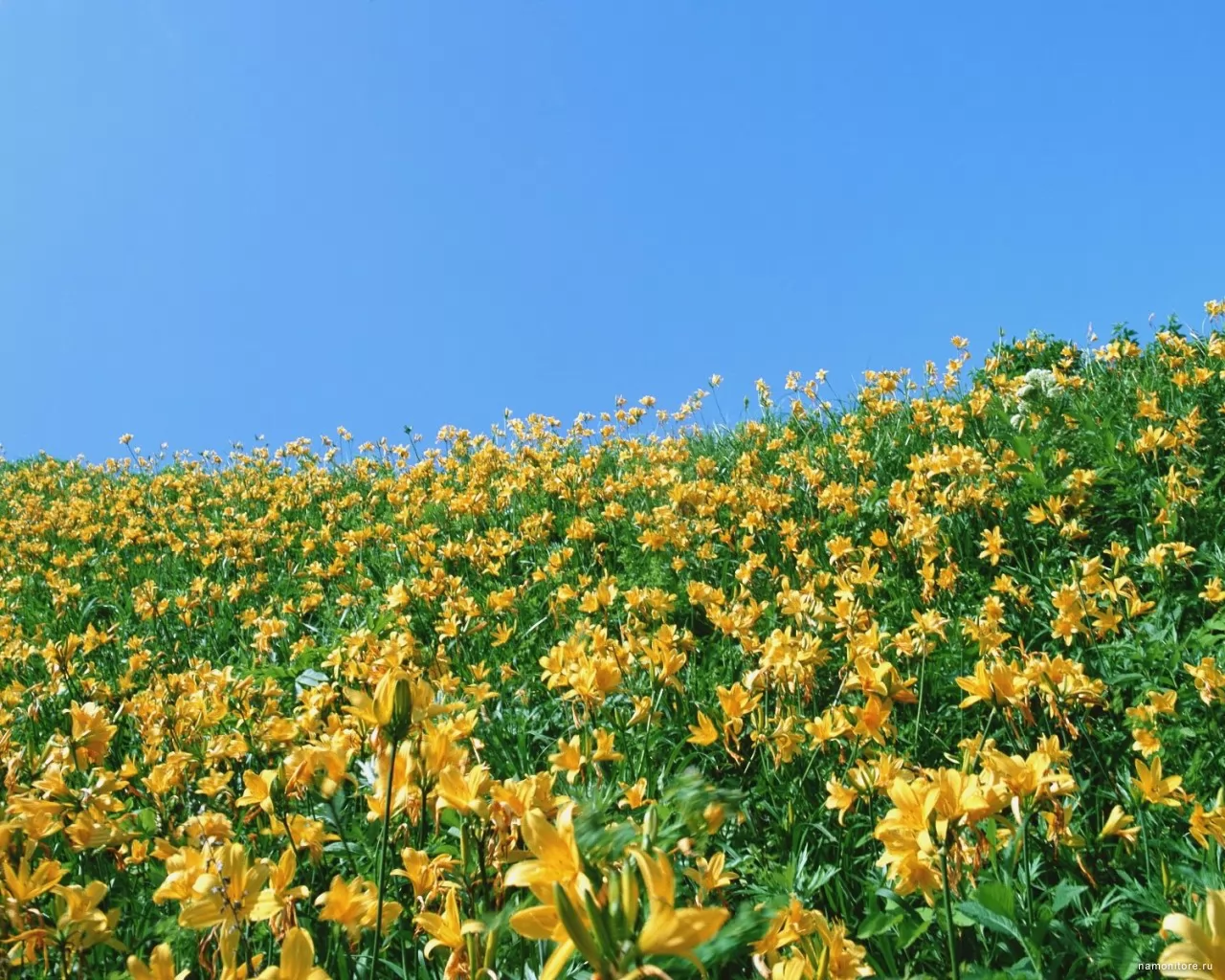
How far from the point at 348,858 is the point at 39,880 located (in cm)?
77

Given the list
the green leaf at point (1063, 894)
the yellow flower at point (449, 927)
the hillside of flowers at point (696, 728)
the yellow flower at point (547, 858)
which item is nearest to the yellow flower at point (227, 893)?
the hillside of flowers at point (696, 728)

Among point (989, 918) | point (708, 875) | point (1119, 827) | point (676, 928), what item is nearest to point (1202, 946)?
point (676, 928)

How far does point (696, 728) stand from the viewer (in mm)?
2768

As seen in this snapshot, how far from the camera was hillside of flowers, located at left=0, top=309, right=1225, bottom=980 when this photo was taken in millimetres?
1498

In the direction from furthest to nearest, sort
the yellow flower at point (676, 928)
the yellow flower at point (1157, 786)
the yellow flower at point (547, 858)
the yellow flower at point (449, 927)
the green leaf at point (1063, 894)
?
the yellow flower at point (1157, 786), the green leaf at point (1063, 894), the yellow flower at point (449, 927), the yellow flower at point (547, 858), the yellow flower at point (676, 928)

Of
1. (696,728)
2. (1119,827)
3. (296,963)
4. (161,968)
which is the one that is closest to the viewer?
(296,963)

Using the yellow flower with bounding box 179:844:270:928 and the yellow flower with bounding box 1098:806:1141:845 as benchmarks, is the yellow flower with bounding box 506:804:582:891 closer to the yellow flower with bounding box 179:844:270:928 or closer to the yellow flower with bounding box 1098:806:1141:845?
the yellow flower with bounding box 179:844:270:928

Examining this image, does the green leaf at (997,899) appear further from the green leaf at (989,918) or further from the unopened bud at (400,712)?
the unopened bud at (400,712)

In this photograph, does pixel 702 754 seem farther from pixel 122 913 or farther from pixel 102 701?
pixel 102 701

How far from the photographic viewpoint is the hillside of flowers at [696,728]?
1.50 meters

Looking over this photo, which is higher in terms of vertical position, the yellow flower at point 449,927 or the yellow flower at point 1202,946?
the yellow flower at point 449,927

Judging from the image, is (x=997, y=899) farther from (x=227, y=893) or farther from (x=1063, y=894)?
(x=227, y=893)

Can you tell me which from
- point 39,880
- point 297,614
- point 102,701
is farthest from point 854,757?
point 297,614

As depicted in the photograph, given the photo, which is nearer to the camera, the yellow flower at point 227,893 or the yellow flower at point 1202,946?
the yellow flower at point 1202,946
